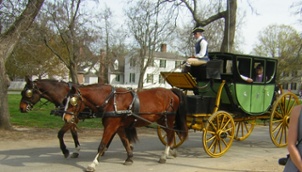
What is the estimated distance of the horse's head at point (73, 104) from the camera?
6309mm

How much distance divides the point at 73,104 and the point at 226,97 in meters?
4.22

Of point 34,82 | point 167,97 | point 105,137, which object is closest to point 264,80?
point 167,97

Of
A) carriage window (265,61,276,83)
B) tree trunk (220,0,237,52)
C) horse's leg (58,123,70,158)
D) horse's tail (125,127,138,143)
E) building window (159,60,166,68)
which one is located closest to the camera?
horse's leg (58,123,70,158)

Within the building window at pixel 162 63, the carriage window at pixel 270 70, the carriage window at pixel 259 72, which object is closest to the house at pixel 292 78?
the carriage window at pixel 270 70

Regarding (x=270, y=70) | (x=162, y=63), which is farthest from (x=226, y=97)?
(x=162, y=63)

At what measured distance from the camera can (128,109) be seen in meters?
6.89

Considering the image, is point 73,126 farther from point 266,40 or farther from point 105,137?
point 266,40

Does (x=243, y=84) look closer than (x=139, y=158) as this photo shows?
No

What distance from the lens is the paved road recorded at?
6.84 metres

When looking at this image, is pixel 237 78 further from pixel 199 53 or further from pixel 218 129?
pixel 218 129

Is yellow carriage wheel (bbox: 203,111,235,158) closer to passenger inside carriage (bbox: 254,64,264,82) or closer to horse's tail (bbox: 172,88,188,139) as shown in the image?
horse's tail (bbox: 172,88,188,139)

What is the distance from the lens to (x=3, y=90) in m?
10.8

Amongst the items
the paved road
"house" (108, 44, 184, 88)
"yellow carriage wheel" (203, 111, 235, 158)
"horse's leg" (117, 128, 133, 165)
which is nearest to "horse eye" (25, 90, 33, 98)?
the paved road

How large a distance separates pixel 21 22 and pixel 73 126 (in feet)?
16.2
